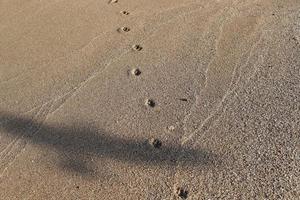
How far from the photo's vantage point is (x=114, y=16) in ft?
16.1

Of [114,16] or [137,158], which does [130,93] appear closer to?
[137,158]

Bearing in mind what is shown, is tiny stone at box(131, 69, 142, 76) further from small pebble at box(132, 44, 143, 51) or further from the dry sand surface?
small pebble at box(132, 44, 143, 51)

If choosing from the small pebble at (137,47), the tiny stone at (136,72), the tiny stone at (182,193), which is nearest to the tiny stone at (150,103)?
the tiny stone at (136,72)

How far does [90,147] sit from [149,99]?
639 mm

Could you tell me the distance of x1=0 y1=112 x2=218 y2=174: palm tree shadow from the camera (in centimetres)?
353

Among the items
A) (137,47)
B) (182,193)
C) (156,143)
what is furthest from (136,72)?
(182,193)

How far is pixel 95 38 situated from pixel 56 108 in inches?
36.1

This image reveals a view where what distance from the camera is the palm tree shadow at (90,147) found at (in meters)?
3.53

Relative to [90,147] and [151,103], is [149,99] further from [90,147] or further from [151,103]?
[90,147]

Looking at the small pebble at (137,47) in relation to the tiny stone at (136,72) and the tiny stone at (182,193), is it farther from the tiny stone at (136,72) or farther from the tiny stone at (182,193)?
→ the tiny stone at (182,193)

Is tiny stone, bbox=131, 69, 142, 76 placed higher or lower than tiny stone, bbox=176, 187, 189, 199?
higher

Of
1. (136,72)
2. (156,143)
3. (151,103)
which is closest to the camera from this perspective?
(156,143)

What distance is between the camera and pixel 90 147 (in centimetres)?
366

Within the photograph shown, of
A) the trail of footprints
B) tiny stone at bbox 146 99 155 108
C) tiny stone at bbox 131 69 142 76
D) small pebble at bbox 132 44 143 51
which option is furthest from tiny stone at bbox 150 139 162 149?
small pebble at bbox 132 44 143 51
